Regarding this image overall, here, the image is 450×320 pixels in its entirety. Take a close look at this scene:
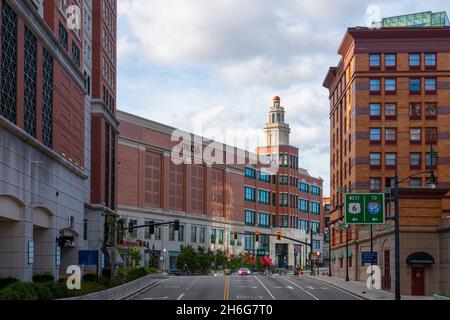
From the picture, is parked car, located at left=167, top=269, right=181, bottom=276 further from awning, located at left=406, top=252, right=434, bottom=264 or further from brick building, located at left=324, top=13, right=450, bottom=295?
awning, located at left=406, top=252, right=434, bottom=264

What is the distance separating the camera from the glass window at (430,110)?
93.6 metres

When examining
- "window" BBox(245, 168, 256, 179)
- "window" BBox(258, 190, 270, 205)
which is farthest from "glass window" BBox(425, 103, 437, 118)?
"window" BBox(258, 190, 270, 205)

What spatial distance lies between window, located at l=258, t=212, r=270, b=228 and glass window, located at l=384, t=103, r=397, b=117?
98.5m

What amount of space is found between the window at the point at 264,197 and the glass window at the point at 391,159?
97857mm

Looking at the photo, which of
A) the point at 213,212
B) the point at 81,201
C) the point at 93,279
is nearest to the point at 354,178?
the point at 81,201

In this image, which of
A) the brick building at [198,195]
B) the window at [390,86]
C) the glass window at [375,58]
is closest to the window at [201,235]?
the brick building at [198,195]

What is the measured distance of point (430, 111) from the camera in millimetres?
93688

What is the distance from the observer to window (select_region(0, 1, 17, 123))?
43.7 m

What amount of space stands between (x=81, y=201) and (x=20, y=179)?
2583 cm

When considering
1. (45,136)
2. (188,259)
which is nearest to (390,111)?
(45,136)

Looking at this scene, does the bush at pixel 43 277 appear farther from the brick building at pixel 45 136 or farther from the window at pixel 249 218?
the window at pixel 249 218

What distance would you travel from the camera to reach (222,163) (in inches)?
6481
